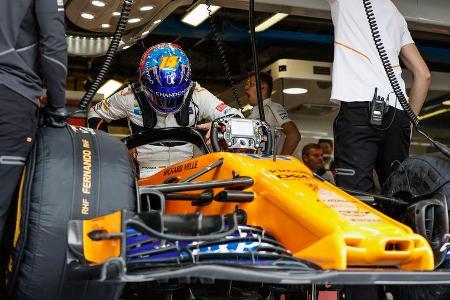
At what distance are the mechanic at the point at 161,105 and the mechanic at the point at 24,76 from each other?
3.82ft

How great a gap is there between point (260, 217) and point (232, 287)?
1.07 ft

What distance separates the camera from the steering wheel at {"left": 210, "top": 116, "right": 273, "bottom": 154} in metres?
3.32

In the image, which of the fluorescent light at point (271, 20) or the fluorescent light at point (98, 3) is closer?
→ the fluorescent light at point (98, 3)

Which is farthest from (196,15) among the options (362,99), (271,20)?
(362,99)

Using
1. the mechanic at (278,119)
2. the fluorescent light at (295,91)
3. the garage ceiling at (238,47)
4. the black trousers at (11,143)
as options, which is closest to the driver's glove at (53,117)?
the black trousers at (11,143)

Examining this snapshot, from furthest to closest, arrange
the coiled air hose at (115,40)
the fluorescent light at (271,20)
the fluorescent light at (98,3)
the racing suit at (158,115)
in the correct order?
the fluorescent light at (271,20)
the fluorescent light at (98,3)
the racing suit at (158,115)
the coiled air hose at (115,40)

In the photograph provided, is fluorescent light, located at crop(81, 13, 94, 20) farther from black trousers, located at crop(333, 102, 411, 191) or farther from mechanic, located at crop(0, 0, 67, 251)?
mechanic, located at crop(0, 0, 67, 251)

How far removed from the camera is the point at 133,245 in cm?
241

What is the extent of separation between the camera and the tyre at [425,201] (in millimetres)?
2801

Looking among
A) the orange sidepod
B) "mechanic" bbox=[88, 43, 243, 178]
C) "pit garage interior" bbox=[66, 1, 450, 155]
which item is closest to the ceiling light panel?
"mechanic" bbox=[88, 43, 243, 178]

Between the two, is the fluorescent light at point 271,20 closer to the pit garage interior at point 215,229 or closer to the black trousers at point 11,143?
the pit garage interior at point 215,229

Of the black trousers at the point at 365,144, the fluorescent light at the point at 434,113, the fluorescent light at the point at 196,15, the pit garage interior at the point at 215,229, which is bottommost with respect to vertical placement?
the pit garage interior at the point at 215,229

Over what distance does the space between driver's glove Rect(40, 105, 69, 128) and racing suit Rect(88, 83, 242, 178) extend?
146 cm

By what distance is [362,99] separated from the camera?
3.80 metres
